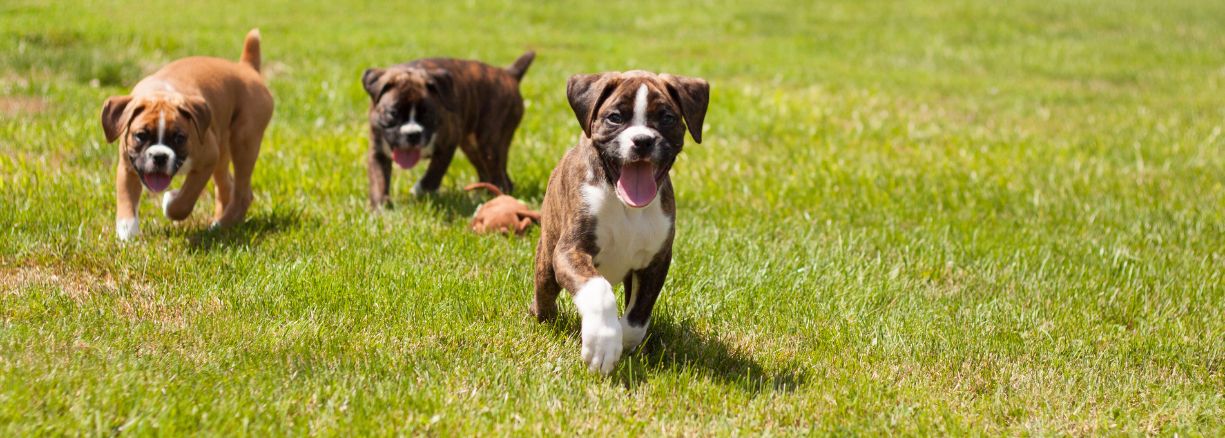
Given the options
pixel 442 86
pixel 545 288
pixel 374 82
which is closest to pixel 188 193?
pixel 374 82

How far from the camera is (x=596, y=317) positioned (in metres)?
4.21

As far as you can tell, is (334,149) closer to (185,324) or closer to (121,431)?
(185,324)

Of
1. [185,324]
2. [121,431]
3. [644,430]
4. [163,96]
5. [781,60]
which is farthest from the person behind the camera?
[781,60]

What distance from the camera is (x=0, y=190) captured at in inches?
256

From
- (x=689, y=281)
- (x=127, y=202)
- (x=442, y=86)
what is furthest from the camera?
(x=442, y=86)

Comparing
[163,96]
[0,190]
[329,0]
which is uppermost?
[163,96]

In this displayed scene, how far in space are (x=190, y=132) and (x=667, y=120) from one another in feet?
9.11

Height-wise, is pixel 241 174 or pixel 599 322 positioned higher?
pixel 599 322

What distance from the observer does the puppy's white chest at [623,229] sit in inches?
179

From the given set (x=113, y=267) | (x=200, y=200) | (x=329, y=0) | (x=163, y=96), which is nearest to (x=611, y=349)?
(x=113, y=267)

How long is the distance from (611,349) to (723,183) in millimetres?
4338

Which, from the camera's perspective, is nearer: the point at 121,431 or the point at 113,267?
the point at 121,431

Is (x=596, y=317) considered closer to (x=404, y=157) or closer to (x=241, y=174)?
(x=241, y=174)

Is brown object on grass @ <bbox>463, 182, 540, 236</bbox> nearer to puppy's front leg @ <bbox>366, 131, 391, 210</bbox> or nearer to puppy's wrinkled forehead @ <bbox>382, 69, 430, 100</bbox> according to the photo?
puppy's front leg @ <bbox>366, 131, 391, 210</bbox>
